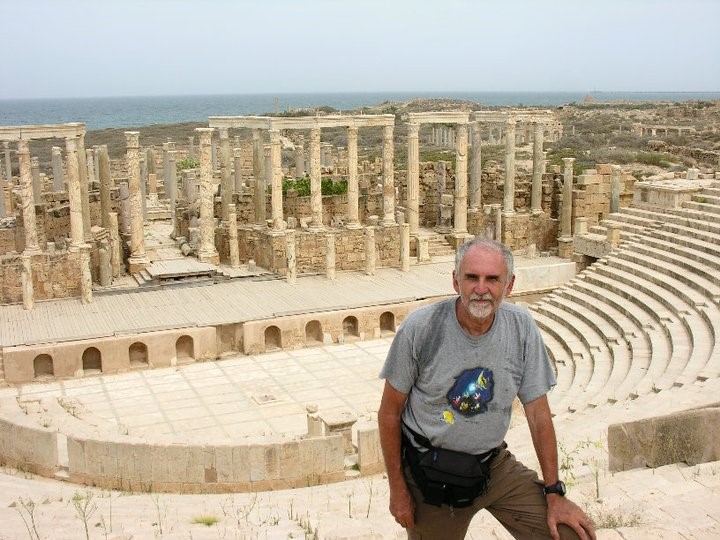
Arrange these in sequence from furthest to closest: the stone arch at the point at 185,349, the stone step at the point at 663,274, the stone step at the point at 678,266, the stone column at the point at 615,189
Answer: the stone column at the point at 615,189 < the stone arch at the point at 185,349 < the stone step at the point at 678,266 < the stone step at the point at 663,274

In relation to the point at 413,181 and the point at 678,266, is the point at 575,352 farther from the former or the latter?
the point at 413,181

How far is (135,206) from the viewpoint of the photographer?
23625mm

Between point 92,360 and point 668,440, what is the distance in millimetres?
13734

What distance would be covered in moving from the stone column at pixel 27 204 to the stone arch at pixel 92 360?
4.23 metres

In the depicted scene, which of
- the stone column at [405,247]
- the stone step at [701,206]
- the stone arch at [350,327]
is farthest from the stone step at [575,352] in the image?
the stone step at [701,206]

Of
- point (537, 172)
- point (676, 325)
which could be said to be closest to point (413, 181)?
point (537, 172)

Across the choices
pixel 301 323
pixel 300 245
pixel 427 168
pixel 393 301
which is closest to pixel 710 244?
pixel 393 301

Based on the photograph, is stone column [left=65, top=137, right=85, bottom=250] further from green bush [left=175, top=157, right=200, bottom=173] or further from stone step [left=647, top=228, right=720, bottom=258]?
green bush [left=175, top=157, right=200, bottom=173]

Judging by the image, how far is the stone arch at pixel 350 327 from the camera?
2142cm

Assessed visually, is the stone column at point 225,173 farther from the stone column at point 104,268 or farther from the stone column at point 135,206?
the stone column at point 104,268

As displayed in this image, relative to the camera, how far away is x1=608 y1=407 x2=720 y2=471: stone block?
331 inches

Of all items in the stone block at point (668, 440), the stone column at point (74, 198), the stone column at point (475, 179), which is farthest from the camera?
the stone column at point (475, 179)

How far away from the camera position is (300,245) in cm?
2492

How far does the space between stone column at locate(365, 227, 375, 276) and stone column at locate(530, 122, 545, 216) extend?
621cm
